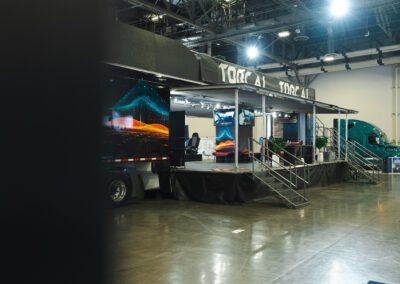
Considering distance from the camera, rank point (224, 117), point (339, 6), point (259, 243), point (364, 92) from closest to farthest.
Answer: point (259, 243), point (339, 6), point (224, 117), point (364, 92)

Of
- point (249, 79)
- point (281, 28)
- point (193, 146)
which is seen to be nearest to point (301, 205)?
point (249, 79)

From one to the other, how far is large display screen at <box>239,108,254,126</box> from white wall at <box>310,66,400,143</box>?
1011 cm

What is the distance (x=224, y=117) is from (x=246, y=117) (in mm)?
1040

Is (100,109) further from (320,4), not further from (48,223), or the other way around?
(320,4)

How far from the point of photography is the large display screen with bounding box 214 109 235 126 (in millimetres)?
14938

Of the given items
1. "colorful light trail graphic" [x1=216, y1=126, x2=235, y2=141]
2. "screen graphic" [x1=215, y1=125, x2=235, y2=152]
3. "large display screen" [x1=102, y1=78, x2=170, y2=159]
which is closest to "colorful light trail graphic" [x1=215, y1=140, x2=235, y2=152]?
"screen graphic" [x1=215, y1=125, x2=235, y2=152]

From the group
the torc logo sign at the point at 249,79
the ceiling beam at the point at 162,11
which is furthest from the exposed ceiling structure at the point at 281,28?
the torc logo sign at the point at 249,79

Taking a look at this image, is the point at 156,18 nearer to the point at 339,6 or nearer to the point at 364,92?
the point at 339,6

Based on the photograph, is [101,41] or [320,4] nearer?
[101,41]

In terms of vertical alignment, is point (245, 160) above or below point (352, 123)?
below

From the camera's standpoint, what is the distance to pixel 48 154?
2.86 feet

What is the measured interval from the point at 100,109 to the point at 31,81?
0.62 ft

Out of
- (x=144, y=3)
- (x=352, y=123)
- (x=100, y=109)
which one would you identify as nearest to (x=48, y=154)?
(x=100, y=109)

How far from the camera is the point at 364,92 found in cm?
2259
